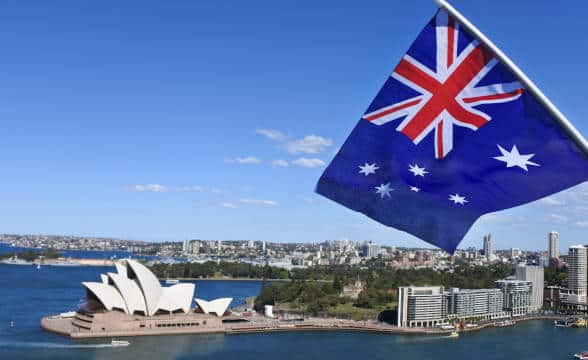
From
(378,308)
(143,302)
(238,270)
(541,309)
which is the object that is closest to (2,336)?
(143,302)

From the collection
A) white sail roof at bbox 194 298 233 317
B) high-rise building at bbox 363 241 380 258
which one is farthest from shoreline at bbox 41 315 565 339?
high-rise building at bbox 363 241 380 258

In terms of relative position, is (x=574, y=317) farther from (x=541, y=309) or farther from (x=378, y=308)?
(x=378, y=308)

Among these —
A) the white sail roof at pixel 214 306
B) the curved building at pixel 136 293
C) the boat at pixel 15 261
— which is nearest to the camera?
the curved building at pixel 136 293

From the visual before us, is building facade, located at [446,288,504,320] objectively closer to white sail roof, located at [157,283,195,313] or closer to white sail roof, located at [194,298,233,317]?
white sail roof, located at [194,298,233,317]

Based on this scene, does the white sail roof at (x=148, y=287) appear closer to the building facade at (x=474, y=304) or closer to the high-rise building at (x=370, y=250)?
the building facade at (x=474, y=304)

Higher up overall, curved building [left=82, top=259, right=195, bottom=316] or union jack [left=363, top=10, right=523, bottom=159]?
union jack [left=363, top=10, right=523, bottom=159]

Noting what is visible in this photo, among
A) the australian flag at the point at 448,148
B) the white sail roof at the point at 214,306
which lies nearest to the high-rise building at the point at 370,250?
the white sail roof at the point at 214,306

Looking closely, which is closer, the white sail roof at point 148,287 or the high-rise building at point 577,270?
the white sail roof at point 148,287
